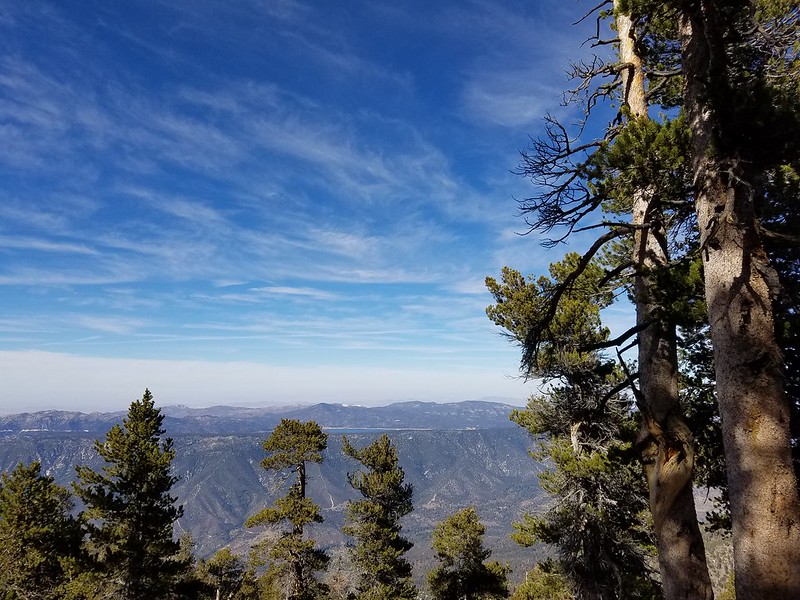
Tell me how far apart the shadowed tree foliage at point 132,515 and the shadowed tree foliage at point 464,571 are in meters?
14.7

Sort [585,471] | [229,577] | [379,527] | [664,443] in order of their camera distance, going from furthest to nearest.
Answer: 1. [229,577]
2. [379,527]
3. [585,471]
4. [664,443]

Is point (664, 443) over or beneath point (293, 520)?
over

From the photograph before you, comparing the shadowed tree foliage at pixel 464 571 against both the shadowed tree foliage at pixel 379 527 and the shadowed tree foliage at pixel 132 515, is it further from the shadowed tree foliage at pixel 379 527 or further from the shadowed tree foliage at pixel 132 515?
the shadowed tree foliage at pixel 132 515

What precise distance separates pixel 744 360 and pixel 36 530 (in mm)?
25674

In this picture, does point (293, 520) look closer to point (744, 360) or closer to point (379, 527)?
point (379, 527)

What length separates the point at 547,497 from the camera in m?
14.2

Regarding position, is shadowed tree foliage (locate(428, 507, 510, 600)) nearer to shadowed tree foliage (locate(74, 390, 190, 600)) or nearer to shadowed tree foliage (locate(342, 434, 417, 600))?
shadowed tree foliage (locate(342, 434, 417, 600))

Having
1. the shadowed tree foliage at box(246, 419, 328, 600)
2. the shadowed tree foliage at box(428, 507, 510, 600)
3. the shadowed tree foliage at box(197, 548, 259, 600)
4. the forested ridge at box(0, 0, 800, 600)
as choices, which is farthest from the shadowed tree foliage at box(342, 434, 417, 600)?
the shadowed tree foliage at box(197, 548, 259, 600)

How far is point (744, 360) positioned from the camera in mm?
4078

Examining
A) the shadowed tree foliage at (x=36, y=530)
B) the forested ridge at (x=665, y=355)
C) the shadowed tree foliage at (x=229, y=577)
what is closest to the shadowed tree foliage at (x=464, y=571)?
the forested ridge at (x=665, y=355)

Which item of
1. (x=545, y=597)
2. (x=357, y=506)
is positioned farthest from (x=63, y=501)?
(x=545, y=597)

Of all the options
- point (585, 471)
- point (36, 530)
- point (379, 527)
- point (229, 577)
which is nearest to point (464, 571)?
point (379, 527)

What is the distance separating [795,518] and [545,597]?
22.0 meters

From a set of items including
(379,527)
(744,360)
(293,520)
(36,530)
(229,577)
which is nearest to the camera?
Result: (744,360)
